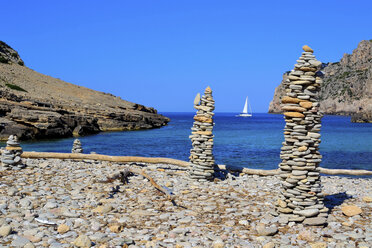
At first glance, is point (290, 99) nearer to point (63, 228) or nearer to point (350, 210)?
point (350, 210)

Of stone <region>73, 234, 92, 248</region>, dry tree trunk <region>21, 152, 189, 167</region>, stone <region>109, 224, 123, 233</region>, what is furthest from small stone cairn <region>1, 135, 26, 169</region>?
stone <region>73, 234, 92, 248</region>

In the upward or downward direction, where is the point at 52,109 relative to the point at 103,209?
upward

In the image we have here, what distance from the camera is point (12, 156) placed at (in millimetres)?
14508

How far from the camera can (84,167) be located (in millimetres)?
16047

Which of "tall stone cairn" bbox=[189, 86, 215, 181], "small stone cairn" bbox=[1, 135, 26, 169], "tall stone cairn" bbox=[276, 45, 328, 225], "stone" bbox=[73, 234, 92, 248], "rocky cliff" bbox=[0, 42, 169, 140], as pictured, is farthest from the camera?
"rocky cliff" bbox=[0, 42, 169, 140]

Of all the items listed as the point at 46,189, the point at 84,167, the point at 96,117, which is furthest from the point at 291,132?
the point at 96,117

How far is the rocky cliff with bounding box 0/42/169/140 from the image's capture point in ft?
149

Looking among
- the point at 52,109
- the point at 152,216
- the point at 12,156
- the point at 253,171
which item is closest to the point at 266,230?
the point at 152,216

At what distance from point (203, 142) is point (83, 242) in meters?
7.43

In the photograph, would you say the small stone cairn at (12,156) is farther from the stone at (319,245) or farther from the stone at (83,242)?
the stone at (319,245)

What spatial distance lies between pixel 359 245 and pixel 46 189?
934cm

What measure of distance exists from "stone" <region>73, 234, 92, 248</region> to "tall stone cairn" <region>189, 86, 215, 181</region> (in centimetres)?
694

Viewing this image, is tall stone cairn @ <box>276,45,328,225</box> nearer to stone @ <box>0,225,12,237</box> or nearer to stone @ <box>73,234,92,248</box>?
stone @ <box>73,234,92,248</box>

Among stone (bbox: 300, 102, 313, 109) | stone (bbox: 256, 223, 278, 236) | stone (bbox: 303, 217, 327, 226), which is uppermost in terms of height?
stone (bbox: 300, 102, 313, 109)
